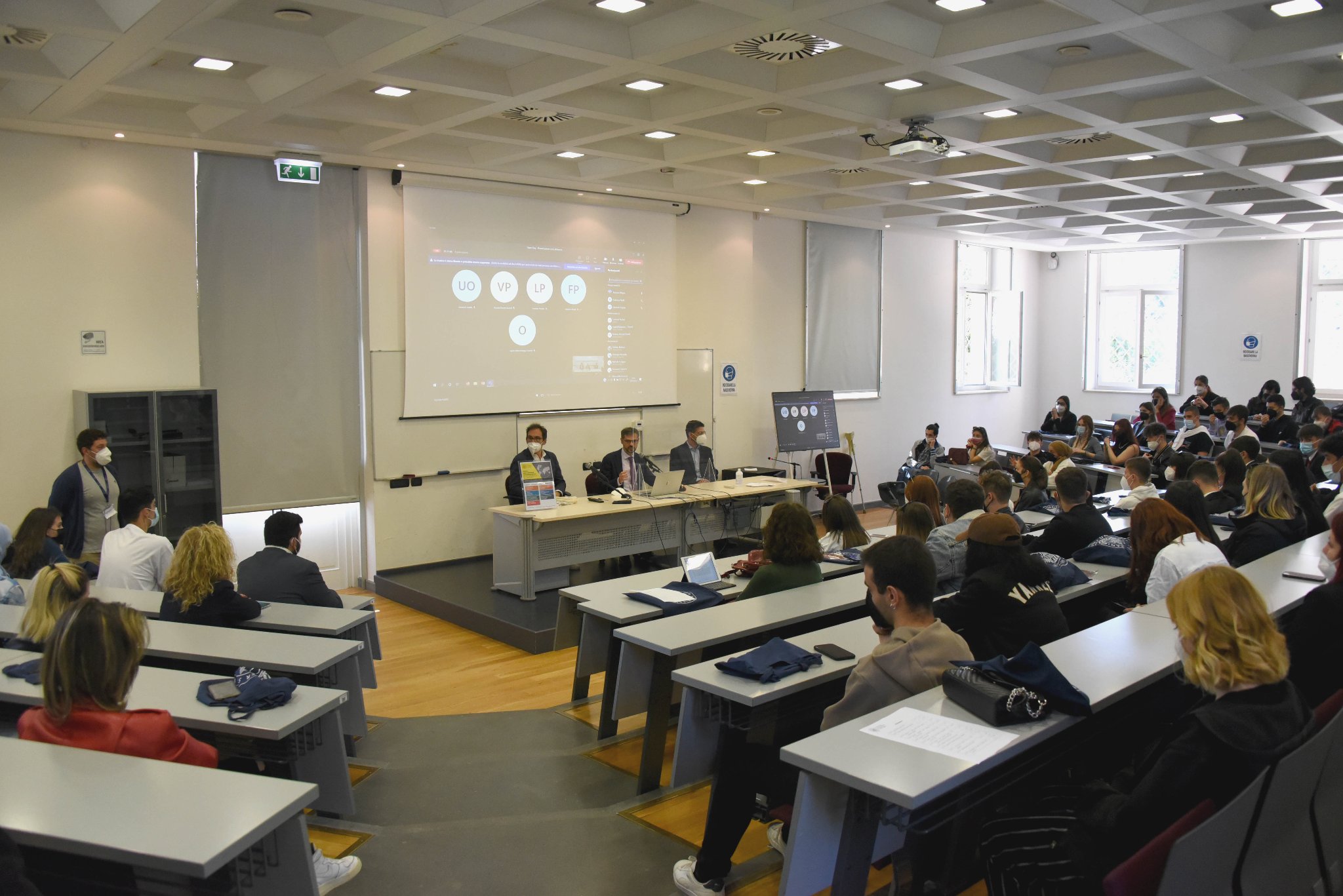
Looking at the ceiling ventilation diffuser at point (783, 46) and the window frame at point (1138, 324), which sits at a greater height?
the ceiling ventilation diffuser at point (783, 46)

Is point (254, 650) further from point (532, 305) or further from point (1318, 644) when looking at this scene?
point (532, 305)

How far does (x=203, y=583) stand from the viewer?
13.2ft

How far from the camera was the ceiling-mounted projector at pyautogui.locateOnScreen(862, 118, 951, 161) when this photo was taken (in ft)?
20.5

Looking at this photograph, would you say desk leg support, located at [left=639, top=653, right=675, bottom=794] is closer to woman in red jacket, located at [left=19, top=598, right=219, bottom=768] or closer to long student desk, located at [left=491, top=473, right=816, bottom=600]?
woman in red jacket, located at [left=19, top=598, right=219, bottom=768]

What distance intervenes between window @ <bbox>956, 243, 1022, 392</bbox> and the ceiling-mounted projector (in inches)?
277

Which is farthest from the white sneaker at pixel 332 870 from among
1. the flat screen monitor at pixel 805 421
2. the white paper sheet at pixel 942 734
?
the flat screen monitor at pixel 805 421

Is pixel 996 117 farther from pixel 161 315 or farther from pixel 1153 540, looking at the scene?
pixel 161 315

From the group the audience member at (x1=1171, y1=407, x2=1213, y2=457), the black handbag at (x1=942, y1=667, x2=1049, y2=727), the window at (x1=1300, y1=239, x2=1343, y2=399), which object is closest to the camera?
the black handbag at (x1=942, y1=667, x2=1049, y2=727)

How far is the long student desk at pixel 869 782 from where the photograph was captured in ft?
7.54

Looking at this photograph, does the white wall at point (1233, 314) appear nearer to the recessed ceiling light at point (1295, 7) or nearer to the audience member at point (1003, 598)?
the recessed ceiling light at point (1295, 7)

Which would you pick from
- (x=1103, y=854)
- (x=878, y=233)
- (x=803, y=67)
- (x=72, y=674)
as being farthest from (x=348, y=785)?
(x=878, y=233)

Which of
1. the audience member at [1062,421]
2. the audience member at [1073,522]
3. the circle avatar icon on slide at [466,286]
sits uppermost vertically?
the circle avatar icon on slide at [466,286]

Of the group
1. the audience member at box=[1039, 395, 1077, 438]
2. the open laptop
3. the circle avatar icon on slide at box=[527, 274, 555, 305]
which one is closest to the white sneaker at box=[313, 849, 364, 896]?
the open laptop

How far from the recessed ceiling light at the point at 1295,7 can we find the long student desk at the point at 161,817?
5.36 meters
